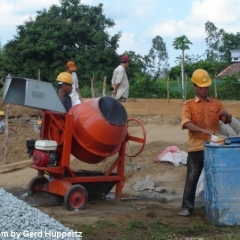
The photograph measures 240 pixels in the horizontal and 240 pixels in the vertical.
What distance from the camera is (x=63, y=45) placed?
2997 cm

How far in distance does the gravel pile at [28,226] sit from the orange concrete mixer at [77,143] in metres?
1.41

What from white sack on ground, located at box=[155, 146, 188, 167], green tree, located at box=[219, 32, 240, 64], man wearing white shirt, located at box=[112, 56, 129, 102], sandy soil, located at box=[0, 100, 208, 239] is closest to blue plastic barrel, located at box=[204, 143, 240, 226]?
sandy soil, located at box=[0, 100, 208, 239]

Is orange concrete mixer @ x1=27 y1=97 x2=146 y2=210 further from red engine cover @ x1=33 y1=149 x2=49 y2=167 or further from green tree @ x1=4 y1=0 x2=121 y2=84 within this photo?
green tree @ x1=4 y1=0 x2=121 y2=84

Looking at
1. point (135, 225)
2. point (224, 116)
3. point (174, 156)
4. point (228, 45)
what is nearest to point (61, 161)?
point (135, 225)

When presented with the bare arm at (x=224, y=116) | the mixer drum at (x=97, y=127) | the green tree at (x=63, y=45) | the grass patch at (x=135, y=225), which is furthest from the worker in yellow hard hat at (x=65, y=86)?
the green tree at (x=63, y=45)

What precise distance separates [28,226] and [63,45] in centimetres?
2532

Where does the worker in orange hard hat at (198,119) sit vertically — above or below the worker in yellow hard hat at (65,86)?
below

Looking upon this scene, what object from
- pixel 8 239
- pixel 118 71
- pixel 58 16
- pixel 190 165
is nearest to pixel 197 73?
pixel 190 165

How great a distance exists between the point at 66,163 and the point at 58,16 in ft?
81.8

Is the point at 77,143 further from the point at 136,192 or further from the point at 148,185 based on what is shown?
the point at 148,185

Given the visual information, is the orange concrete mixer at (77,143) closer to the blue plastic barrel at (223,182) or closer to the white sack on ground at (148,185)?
the white sack on ground at (148,185)

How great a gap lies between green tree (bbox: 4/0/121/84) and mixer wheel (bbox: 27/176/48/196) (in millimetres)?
20609

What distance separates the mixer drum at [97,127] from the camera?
23.7 feet

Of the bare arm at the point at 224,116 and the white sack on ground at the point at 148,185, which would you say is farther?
the white sack on ground at the point at 148,185
